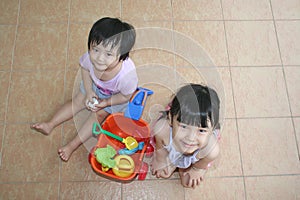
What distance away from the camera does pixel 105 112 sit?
1.06 meters

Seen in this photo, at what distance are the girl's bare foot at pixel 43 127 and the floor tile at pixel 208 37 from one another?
0.61 metres

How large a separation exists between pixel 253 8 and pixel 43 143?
1062 millimetres

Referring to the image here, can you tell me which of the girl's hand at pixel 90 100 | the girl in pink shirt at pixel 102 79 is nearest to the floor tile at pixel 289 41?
the girl in pink shirt at pixel 102 79

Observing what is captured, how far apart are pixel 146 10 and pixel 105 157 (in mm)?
679

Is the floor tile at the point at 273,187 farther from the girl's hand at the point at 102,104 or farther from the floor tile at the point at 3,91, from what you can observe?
the floor tile at the point at 3,91

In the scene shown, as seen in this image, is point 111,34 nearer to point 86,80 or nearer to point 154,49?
point 86,80

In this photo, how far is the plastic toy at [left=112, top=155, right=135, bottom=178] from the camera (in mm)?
938

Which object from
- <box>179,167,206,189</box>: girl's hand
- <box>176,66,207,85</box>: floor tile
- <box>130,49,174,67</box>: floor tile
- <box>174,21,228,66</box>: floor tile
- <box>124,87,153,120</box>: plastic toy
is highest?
<box>174,21,228,66</box>: floor tile

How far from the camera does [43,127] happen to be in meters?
1.05

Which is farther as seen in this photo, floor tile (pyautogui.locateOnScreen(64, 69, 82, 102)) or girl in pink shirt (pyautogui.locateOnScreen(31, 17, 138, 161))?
floor tile (pyautogui.locateOnScreen(64, 69, 82, 102))

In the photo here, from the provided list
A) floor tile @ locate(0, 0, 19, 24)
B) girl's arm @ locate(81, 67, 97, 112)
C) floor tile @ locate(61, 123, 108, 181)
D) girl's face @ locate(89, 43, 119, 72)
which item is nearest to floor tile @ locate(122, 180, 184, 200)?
floor tile @ locate(61, 123, 108, 181)

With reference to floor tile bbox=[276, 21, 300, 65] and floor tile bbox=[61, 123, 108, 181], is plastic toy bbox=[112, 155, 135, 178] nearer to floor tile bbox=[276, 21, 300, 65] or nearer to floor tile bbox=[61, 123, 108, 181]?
floor tile bbox=[61, 123, 108, 181]

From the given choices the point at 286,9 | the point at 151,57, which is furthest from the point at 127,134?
the point at 286,9

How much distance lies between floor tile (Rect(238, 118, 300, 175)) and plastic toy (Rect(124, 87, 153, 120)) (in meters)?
0.40
